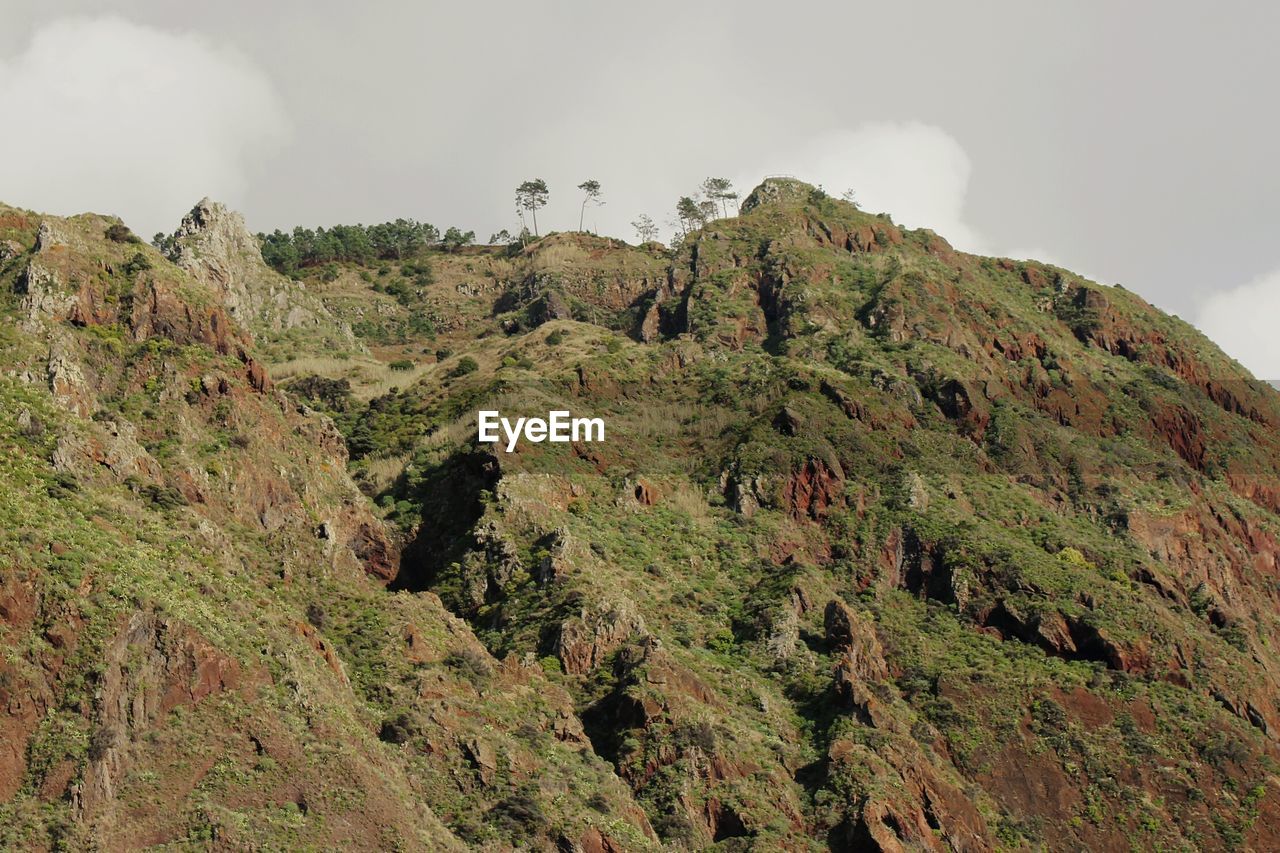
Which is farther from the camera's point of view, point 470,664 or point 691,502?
point 691,502

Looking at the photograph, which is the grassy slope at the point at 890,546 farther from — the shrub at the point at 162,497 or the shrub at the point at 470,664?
the shrub at the point at 162,497

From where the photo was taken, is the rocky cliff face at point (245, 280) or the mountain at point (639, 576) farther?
the rocky cliff face at point (245, 280)

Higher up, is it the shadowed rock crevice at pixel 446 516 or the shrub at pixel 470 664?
the shadowed rock crevice at pixel 446 516

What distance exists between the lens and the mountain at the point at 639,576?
71.2 metres

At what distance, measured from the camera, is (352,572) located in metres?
95.5

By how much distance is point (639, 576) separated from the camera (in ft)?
335

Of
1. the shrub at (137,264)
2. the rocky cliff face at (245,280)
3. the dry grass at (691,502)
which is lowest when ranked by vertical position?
the dry grass at (691,502)

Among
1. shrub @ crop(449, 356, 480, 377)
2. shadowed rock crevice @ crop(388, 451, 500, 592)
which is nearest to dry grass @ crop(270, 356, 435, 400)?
shrub @ crop(449, 356, 480, 377)

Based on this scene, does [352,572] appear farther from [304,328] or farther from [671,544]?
[304,328]

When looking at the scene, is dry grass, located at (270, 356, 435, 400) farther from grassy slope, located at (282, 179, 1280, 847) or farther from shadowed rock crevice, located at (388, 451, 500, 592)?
shadowed rock crevice, located at (388, 451, 500, 592)

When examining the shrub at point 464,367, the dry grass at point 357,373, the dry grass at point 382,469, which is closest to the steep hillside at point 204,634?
the dry grass at point 382,469

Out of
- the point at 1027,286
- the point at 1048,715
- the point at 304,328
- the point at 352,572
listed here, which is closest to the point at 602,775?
the point at 352,572

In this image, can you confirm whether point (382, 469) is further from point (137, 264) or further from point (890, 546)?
point (890, 546)

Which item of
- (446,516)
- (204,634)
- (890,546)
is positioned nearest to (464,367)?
(446,516)
